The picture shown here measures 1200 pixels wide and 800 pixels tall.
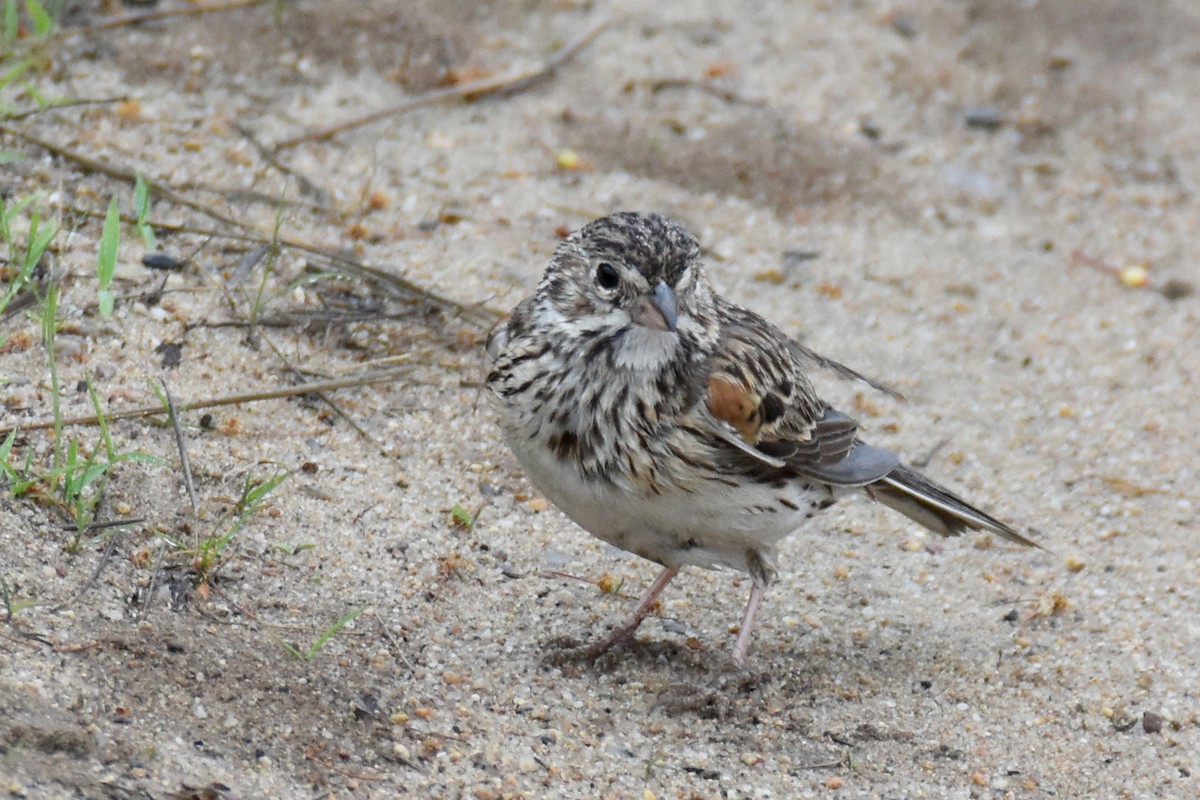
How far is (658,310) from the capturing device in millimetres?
4117

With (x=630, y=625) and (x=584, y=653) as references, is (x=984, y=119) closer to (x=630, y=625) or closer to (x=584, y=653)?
(x=630, y=625)

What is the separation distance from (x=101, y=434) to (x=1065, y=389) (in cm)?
374

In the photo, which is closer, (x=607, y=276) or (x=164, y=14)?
(x=607, y=276)

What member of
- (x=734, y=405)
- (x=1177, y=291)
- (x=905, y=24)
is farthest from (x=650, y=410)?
(x=905, y=24)

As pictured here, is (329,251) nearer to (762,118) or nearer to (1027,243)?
(762,118)

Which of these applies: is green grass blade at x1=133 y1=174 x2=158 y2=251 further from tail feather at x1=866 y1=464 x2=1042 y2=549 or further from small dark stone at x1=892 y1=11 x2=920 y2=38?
small dark stone at x1=892 y1=11 x2=920 y2=38

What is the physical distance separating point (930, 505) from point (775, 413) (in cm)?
72

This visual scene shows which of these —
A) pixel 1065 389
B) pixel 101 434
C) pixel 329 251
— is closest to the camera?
pixel 101 434

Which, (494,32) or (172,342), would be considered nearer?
(172,342)

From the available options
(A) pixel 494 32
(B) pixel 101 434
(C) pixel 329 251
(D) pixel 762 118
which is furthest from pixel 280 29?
(B) pixel 101 434

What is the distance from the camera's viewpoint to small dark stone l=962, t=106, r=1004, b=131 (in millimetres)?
8023

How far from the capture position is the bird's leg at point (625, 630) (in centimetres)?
450

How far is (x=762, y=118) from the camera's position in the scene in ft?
25.4

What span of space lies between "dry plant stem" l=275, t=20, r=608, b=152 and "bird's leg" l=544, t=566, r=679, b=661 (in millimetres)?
2862
